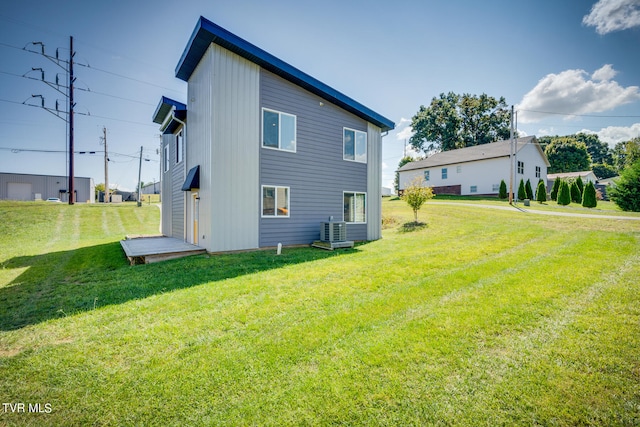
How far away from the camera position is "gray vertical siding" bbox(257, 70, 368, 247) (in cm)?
926

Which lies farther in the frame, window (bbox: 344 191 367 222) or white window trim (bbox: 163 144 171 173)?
white window trim (bbox: 163 144 171 173)

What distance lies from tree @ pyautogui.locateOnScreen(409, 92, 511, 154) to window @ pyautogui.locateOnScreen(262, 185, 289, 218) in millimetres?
39154

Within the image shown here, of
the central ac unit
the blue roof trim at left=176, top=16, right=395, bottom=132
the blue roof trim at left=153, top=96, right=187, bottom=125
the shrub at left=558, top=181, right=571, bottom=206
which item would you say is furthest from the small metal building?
the shrub at left=558, top=181, right=571, bottom=206

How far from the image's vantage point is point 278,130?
31.0 feet

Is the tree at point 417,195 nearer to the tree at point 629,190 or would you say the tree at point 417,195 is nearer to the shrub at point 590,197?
the tree at point 629,190

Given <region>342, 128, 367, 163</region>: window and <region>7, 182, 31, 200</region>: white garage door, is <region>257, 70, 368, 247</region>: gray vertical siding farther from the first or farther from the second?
<region>7, 182, 31, 200</region>: white garage door

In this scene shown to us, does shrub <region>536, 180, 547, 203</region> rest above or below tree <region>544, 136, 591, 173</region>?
below

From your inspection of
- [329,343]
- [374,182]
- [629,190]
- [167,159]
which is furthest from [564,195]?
[167,159]

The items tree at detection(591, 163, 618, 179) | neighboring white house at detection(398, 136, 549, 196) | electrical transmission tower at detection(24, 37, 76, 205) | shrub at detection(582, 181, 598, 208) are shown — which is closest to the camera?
electrical transmission tower at detection(24, 37, 76, 205)

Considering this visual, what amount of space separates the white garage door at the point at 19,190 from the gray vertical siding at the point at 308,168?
43098mm

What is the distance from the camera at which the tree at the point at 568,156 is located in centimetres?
4150

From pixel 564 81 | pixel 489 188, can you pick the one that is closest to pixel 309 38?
pixel 564 81

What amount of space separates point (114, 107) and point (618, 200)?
3567 cm

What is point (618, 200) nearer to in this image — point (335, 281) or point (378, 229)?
point (378, 229)
